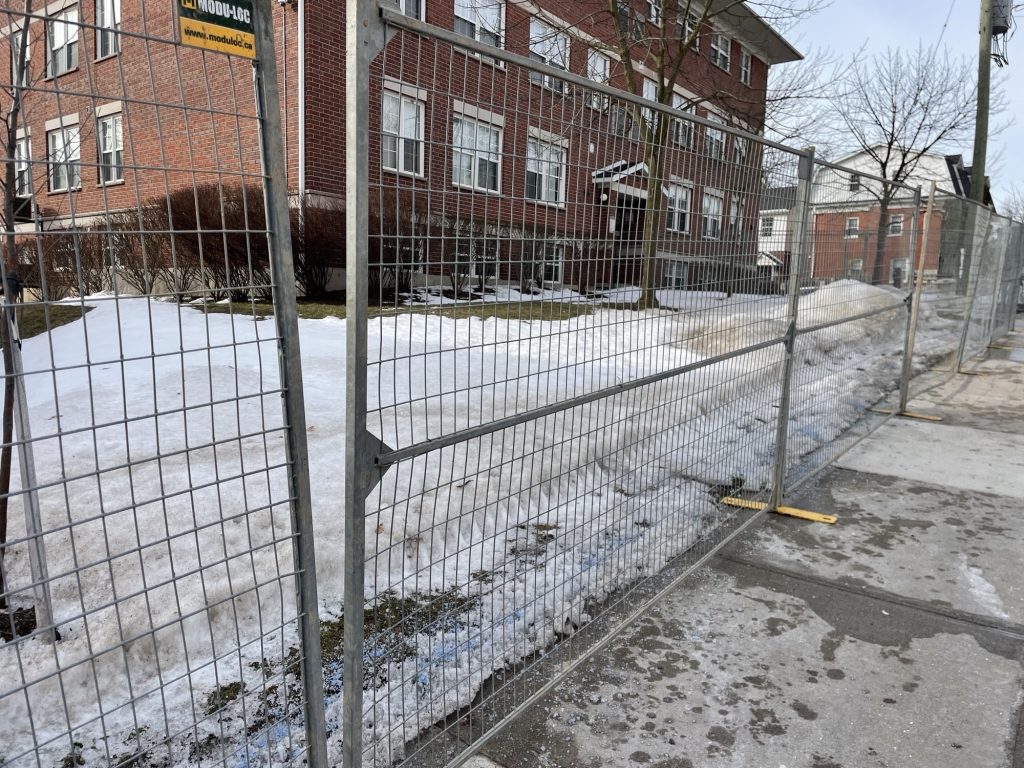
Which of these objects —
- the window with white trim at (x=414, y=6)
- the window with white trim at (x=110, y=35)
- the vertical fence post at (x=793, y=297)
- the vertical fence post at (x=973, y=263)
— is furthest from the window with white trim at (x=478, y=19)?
the window with white trim at (x=110, y=35)

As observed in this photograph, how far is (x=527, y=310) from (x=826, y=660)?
1.88 metres

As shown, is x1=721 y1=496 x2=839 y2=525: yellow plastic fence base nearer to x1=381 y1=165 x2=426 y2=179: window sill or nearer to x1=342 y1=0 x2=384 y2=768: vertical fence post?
x1=342 y1=0 x2=384 y2=768: vertical fence post

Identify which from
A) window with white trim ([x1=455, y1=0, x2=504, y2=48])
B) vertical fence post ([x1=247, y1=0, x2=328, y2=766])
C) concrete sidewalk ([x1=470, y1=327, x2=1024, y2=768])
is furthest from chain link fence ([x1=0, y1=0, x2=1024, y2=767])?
window with white trim ([x1=455, y1=0, x2=504, y2=48])

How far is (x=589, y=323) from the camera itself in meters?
2.72

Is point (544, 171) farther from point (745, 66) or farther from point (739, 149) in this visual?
point (745, 66)

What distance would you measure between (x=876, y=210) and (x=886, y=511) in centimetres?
275

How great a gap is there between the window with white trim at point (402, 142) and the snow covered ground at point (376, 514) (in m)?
0.45

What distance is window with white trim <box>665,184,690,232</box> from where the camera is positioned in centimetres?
306

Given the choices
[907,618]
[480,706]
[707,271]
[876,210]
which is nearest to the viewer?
[480,706]

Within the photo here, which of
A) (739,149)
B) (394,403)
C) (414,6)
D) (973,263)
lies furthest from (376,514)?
(414,6)

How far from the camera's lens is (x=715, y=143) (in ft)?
11.1

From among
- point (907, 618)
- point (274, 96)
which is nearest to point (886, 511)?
point (907, 618)

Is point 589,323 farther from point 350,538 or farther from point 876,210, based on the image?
point 876,210

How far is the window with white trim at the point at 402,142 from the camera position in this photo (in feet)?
5.95
